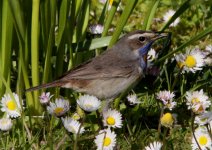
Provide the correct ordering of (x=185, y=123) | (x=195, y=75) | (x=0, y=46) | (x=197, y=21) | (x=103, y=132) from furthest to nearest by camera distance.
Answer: (x=197, y=21), (x=195, y=75), (x=185, y=123), (x=0, y=46), (x=103, y=132)

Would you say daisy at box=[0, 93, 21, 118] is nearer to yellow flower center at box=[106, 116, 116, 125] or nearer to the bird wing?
the bird wing

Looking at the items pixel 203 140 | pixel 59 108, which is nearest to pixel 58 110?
pixel 59 108

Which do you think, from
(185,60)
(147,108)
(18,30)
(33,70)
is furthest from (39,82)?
(185,60)

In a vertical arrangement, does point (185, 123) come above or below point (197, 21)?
below

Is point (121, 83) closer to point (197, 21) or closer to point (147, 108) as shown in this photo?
point (147, 108)

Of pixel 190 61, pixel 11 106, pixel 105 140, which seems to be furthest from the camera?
pixel 190 61

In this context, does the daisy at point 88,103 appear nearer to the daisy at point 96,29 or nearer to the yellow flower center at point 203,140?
the yellow flower center at point 203,140

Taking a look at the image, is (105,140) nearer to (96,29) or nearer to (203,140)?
(203,140)

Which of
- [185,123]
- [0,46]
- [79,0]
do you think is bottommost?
[185,123]
